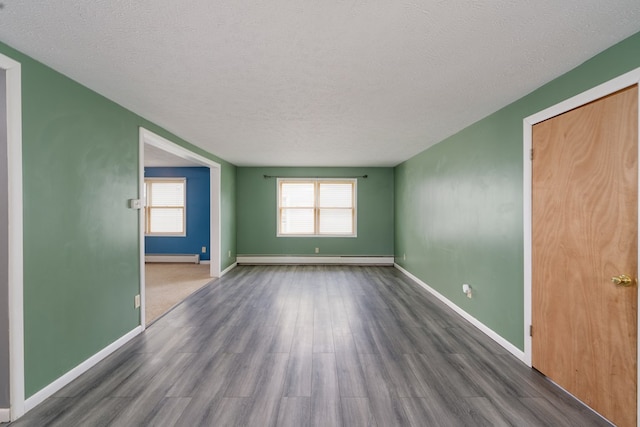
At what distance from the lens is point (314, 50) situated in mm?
1716

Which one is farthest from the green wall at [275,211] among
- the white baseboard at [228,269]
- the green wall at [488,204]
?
the green wall at [488,204]

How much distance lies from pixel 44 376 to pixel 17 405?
19 cm

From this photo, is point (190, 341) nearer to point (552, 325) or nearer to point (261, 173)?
point (552, 325)

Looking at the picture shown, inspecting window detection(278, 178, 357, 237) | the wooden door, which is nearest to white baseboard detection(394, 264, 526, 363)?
the wooden door

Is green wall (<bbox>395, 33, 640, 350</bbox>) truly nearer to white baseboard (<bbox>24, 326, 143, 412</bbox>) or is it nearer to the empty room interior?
the empty room interior

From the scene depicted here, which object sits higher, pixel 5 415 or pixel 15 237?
pixel 15 237

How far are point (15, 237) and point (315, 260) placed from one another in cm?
527

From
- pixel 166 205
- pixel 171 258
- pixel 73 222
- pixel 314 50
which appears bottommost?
pixel 171 258

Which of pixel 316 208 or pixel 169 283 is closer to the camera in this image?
pixel 169 283

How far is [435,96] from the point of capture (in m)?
2.42

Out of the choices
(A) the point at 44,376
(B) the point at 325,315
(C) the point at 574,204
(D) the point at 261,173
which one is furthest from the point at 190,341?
(D) the point at 261,173

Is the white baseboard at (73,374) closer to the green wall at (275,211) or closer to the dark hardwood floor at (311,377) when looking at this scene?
the dark hardwood floor at (311,377)

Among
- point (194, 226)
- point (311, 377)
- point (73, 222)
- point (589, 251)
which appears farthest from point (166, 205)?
point (589, 251)

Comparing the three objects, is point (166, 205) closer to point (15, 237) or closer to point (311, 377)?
point (15, 237)
